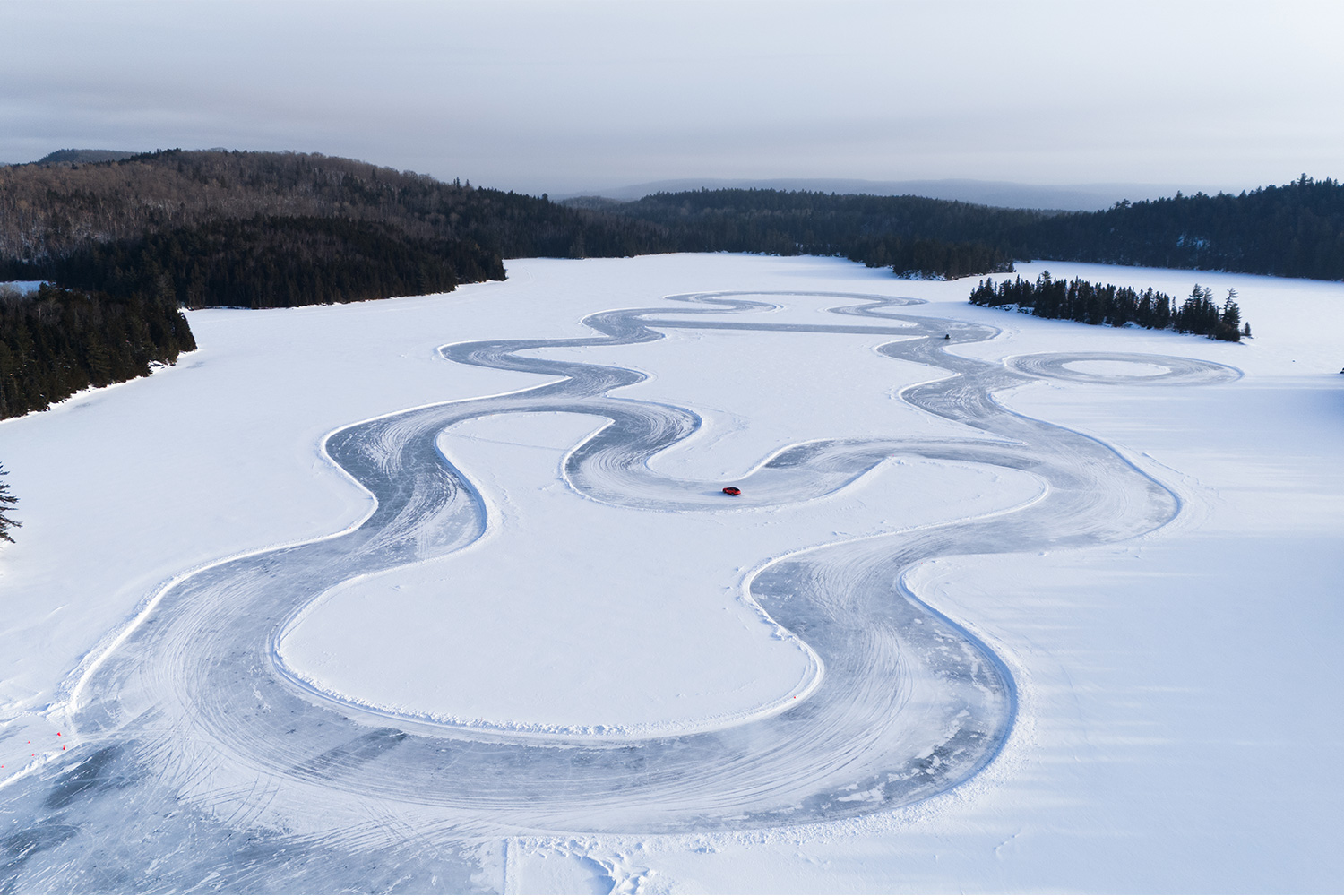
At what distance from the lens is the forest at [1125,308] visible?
39.3 meters

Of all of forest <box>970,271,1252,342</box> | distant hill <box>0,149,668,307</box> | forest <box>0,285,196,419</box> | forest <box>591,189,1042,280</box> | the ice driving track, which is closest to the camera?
the ice driving track

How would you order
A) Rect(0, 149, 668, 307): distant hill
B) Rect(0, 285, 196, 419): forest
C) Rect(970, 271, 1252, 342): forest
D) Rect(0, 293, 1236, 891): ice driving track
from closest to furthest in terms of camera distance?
Rect(0, 293, 1236, 891): ice driving track → Rect(0, 285, 196, 419): forest → Rect(970, 271, 1252, 342): forest → Rect(0, 149, 668, 307): distant hill

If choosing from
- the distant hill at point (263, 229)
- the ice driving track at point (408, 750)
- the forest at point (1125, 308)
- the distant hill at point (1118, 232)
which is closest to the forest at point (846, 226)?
the distant hill at point (1118, 232)

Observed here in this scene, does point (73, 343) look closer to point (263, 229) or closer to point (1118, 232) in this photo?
point (263, 229)

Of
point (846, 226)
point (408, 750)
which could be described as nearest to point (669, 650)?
point (408, 750)

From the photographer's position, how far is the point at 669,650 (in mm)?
9758

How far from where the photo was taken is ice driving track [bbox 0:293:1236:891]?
6.64 metres

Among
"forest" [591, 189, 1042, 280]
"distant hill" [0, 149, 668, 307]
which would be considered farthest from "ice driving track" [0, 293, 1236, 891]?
"forest" [591, 189, 1042, 280]

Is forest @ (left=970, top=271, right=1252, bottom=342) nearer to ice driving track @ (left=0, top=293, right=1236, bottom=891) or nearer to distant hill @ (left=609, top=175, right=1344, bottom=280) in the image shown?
distant hill @ (left=609, top=175, right=1344, bottom=280)

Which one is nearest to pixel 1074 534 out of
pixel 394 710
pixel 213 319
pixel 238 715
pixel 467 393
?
pixel 394 710

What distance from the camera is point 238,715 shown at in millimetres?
8414

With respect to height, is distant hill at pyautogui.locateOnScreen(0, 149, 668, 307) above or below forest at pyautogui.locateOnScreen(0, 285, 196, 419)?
above

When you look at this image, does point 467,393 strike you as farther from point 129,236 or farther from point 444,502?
point 129,236

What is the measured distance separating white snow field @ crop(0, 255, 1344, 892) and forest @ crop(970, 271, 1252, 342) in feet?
65.9
